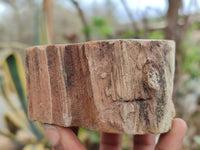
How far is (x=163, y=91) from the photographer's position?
583mm

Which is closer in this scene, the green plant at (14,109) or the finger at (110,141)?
the finger at (110,141)

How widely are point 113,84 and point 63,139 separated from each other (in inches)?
7.9

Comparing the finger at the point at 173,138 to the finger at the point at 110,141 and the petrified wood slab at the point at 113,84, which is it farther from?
the finger at the point at 110,141

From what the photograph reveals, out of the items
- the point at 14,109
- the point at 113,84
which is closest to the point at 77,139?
the point at 113,84

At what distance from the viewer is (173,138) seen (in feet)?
2.10

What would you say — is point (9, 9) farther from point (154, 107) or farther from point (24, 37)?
point (154, 107)

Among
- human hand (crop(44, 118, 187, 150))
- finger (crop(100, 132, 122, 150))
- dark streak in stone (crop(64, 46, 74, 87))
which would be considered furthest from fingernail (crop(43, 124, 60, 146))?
finger (crop(100, 132, 122, 150))

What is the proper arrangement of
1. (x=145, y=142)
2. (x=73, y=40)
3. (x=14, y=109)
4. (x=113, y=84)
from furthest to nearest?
(x=73, y=40) → (x=14, y=109) → (x=145, y=142) → (x=113, y=84)

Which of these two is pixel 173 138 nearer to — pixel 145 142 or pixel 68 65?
pixel 145 142

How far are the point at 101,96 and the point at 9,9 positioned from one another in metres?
3.68

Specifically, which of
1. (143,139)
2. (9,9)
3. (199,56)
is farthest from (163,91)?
(9,9)

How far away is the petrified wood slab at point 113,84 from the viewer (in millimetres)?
557

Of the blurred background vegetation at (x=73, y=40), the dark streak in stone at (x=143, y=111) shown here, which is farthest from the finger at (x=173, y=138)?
the blurred background vegetation at (x=73, y=40)

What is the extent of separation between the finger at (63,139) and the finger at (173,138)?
0.21 m
